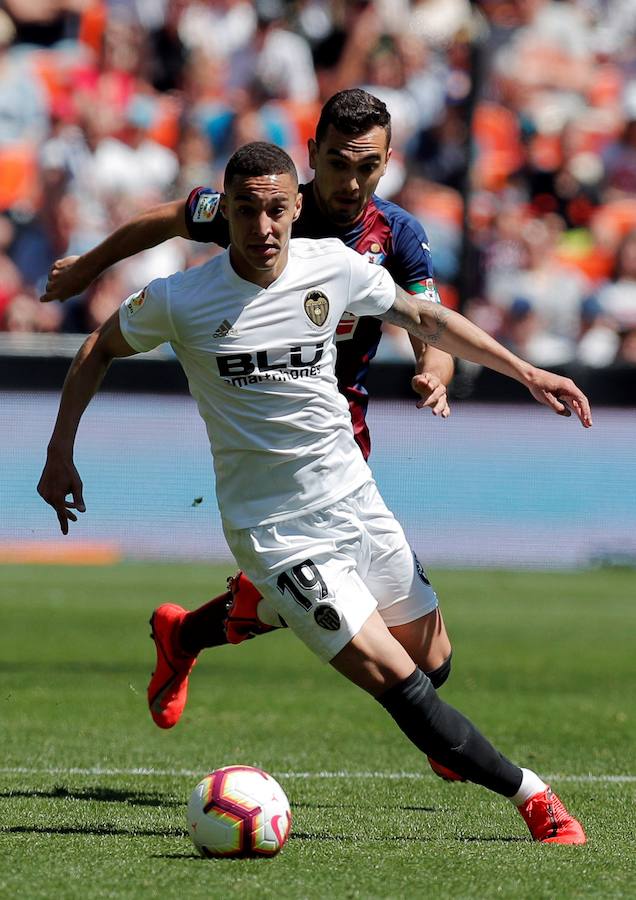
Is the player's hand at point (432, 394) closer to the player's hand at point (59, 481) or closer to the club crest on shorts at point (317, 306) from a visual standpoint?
the club crest on shorts at point (317, 306)

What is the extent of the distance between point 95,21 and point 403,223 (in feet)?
44.2

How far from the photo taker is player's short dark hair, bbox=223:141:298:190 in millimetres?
4738

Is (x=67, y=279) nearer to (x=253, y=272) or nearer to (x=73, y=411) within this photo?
(x=73, y=411)

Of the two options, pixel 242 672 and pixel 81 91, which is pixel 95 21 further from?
pixel 242 672

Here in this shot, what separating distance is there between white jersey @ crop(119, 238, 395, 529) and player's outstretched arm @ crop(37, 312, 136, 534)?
0.39 ft

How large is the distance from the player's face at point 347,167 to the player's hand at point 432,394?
0.86 metres

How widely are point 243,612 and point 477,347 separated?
163 centimetres

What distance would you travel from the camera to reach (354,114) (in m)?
5.51

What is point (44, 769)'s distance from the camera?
6.36 meters

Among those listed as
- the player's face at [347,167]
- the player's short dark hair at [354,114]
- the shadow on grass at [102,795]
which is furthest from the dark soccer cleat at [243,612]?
the player's short dark hair at [354,114]

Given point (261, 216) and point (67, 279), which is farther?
point (67, 279)

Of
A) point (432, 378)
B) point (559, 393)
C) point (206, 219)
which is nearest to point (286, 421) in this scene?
point (432, 378)

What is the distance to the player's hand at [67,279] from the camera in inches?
236

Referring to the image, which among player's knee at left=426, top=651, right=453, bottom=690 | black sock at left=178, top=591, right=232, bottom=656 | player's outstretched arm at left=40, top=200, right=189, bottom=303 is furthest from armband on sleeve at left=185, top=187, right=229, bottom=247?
player's knee at left=426, top=651, right=453, bottom=690
